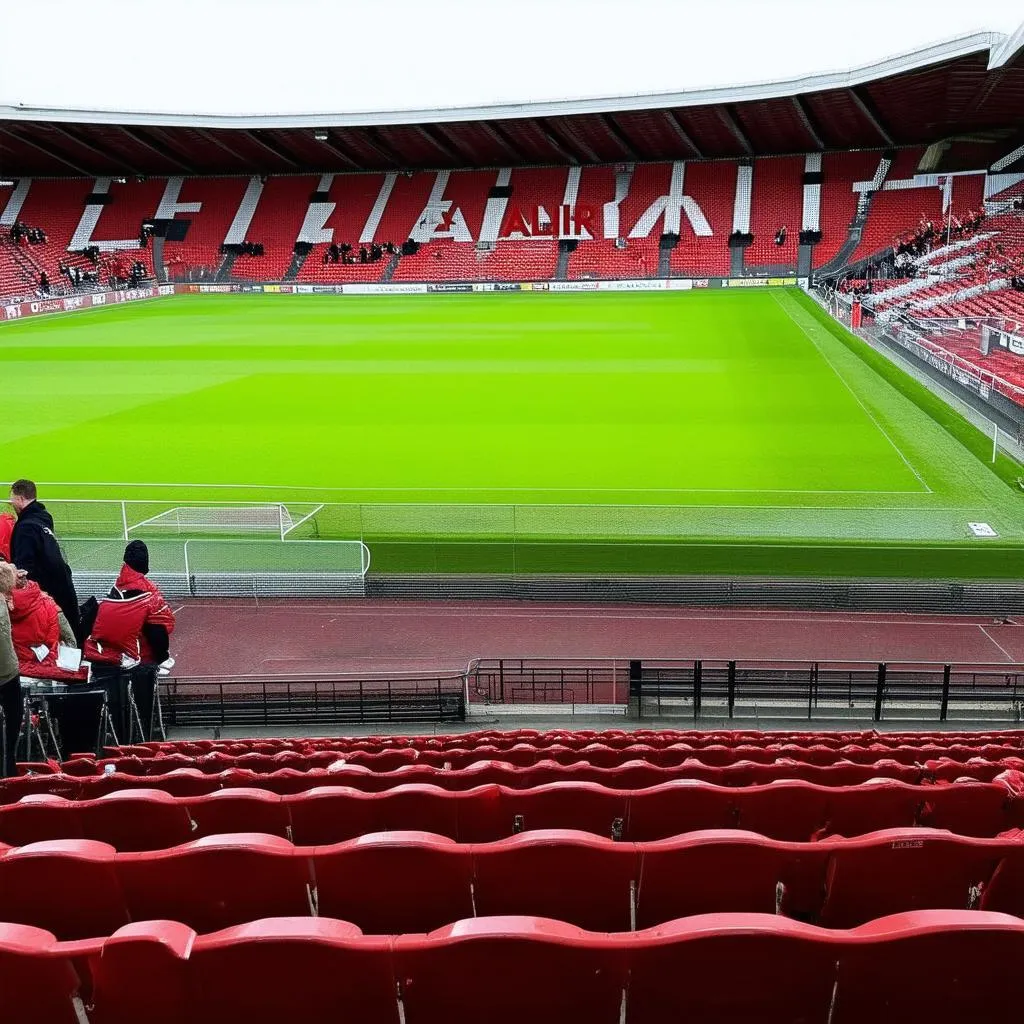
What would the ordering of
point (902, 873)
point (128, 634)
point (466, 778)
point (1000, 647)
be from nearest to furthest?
point (902, 873)
point (466, 778)
point (128, 634)
point (1000, 647)

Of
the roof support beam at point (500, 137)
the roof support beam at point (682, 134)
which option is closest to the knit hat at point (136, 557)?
the roof support beam at point (682, 134)

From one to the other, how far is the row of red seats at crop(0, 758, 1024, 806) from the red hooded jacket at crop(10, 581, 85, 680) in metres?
2.63

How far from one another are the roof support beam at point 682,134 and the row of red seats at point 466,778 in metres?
56.1

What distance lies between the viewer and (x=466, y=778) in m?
4.39

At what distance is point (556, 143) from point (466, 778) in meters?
61.8

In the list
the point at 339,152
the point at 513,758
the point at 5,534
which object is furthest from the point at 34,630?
the point at 339,152

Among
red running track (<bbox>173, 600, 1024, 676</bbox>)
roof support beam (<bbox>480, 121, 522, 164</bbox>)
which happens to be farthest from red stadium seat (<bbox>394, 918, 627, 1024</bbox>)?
roof support beam (<bbox>480, 121, 522, 164</bbox>)

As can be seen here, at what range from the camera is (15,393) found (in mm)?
26438

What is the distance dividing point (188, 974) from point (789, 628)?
1078 centimetres

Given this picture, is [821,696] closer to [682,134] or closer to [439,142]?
[682,134]

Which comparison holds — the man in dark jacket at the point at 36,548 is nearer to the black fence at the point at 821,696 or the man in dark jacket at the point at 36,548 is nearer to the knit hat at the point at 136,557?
the knit hat at the point at 136,557

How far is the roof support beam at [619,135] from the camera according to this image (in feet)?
186

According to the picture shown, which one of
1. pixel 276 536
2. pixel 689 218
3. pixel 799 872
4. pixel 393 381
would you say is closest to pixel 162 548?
pixel 276 536

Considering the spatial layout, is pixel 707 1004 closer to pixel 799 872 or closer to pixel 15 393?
pixel 799 872
